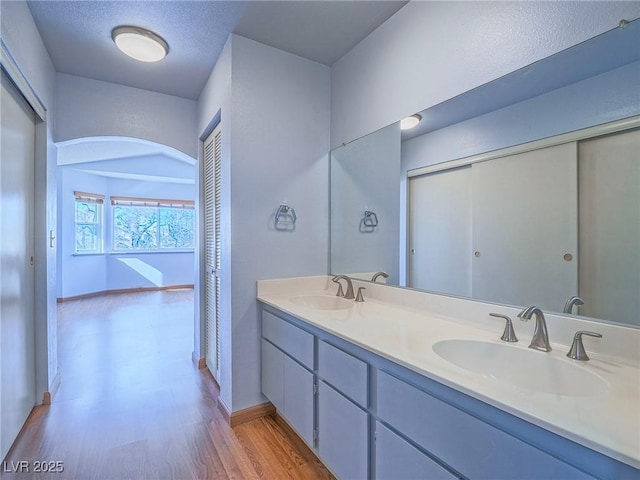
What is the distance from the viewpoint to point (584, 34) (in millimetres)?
1108

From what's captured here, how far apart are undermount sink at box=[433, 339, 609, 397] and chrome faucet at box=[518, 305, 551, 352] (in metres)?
0.04

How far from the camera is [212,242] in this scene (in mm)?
2693

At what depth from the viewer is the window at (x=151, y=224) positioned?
6.77 meters

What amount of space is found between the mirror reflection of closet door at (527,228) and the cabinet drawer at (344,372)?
27.1 inches

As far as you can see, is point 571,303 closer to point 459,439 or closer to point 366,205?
point 459,439

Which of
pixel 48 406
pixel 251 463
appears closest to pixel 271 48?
pixel 251 463

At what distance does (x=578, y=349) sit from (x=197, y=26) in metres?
2.58

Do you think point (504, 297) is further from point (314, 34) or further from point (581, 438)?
point (314, 34)

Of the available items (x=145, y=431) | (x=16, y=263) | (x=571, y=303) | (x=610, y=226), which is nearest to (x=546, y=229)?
(x=610, y=226)

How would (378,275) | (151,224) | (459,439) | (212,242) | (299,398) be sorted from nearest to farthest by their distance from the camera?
(459,439) < (299,398) < (378,275) < (212,242) < (151,224)

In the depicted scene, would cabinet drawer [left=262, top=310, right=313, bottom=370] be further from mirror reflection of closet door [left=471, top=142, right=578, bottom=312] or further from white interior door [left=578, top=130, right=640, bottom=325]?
white interior door [left=578, top=130, right=640, bottom=325]

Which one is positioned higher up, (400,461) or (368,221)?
(368,221)

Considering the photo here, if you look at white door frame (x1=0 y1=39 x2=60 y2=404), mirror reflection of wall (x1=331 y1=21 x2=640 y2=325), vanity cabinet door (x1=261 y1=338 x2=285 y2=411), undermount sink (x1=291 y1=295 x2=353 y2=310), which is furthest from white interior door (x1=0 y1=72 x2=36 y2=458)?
mirror reflection of wall (x1=331 y1=21 x2=640 y2=325)

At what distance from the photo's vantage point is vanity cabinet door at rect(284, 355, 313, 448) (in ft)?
5.33
